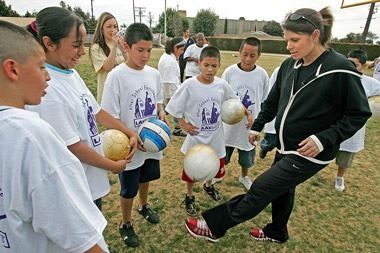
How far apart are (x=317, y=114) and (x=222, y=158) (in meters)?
1.47

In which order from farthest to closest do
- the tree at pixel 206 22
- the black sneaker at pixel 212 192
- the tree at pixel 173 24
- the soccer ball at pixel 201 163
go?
the tree at pixel 206 22
the tree at pixel 173 24
the black sneaker at pixel 212 192
the soccer ball at pixel 201 163

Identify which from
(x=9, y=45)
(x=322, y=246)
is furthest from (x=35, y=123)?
(x=322, y=246)

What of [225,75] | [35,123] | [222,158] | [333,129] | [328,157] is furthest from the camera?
[225,75]

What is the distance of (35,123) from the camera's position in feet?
3.46

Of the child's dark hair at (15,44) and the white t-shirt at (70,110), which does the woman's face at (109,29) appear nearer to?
the white t-shirt at (70,110)

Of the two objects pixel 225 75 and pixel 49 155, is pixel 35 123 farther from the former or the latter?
pixel 225 75

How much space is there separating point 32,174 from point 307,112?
7.58 ft

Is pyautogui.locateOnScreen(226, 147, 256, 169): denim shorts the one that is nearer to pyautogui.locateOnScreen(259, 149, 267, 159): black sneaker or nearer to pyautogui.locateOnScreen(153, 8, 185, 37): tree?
pyautogui.locateOnScreen(259, 149, 267, 159): black sneaker

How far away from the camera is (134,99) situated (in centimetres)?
293

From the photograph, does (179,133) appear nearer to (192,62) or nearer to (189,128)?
(192,62)

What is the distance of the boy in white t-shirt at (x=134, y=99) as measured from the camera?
2.86m

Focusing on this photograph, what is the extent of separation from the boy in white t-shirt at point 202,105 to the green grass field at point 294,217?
47 centimetres

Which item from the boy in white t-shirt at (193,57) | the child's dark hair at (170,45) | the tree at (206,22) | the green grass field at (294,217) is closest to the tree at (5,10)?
the tree at (206,22)

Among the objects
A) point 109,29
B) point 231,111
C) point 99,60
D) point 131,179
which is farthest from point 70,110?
point 109,29
